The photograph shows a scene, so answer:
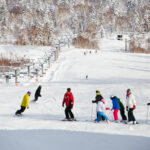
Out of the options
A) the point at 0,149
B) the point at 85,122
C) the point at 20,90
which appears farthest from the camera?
the point at 20,90

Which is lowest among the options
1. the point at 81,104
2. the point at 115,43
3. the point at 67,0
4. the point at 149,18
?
the point at 81,104

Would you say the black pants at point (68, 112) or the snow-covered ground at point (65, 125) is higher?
the black pants at point (68, 112)

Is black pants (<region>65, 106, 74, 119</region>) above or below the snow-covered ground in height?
above

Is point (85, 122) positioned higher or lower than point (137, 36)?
lower

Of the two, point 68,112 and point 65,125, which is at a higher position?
point 68,112

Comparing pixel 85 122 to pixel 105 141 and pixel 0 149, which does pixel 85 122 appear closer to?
pixel 105 141

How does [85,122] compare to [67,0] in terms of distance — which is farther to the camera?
[67,0]

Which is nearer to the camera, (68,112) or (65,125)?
(65,125)

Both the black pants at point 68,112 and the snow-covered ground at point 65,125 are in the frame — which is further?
the black pants at point 68,112

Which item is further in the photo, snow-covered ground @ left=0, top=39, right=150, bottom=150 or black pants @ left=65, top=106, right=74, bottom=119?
black pants @ left=65, top=106, right=74, bottom=119

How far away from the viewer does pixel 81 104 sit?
14508 millimetres

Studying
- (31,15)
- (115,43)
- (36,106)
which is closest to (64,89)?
(36,106)

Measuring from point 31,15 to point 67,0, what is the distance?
64.8 m

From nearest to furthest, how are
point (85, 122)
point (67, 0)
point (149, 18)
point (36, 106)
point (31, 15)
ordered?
point (85, 122) → point (36, 106) → point (149, 18) → point (31, 15) → point (67, 0)
